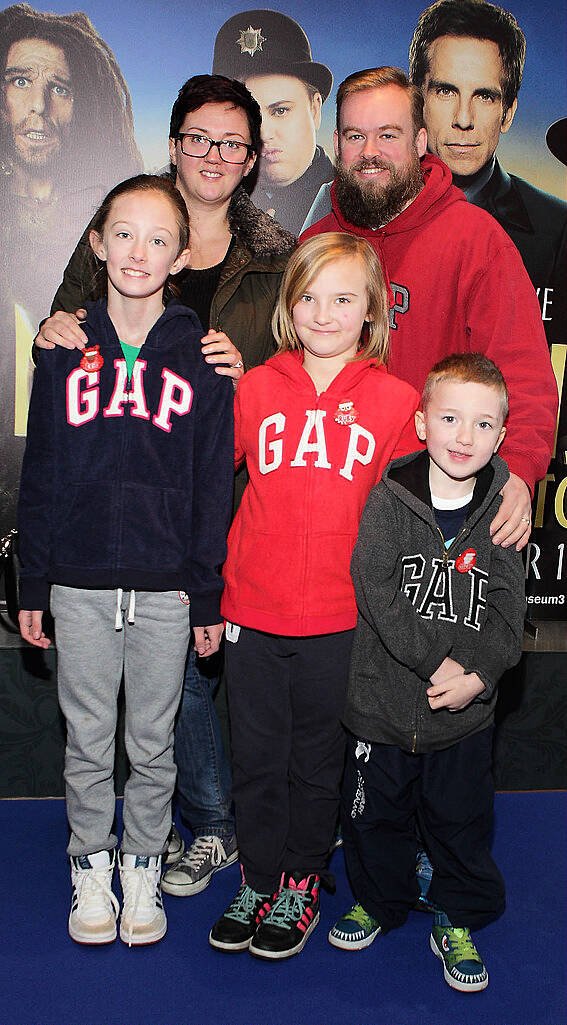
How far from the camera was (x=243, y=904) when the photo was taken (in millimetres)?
1926

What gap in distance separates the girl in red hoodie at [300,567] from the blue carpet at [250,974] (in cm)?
8

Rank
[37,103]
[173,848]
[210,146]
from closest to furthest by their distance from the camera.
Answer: [210,146] < [173,848] < [37,103]

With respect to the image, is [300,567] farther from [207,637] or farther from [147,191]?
[147,191]

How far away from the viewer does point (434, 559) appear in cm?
176

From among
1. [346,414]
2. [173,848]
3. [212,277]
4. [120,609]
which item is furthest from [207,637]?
[212,277]

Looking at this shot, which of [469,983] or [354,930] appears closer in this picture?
[469,983]

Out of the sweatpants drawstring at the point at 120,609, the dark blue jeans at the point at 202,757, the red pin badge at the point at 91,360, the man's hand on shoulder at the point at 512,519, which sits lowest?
the dark blue jeans at the point at 202,757

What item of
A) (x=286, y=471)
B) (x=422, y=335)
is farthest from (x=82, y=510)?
(x=422, y=335)

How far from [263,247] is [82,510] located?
817 mm

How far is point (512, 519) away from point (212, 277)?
928 mm

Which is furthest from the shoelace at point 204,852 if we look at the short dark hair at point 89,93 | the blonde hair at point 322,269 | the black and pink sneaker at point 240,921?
the short dark hair at point 89,93

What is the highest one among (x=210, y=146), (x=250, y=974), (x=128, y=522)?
(x=210, y=146)

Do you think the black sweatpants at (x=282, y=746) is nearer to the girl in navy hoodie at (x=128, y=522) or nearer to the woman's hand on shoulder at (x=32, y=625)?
the girl in navy hoodie at (x=128, y=522)

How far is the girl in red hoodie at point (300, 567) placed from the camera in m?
1.83
